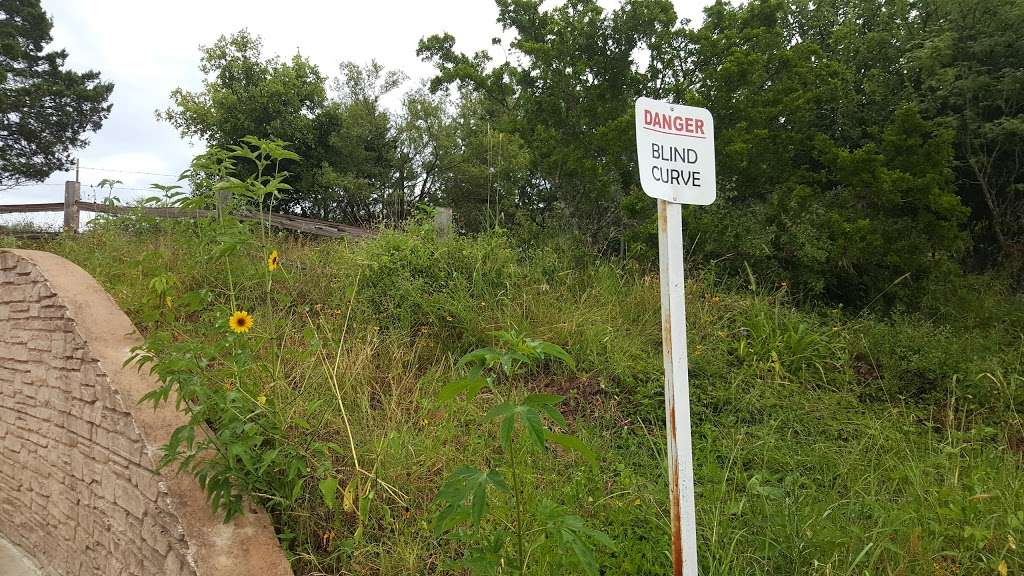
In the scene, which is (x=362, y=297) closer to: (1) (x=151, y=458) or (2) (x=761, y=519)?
(1) (x=151, y=458)

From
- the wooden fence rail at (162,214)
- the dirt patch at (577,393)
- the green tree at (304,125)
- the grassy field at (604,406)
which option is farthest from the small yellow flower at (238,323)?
the green tree at (304,125)

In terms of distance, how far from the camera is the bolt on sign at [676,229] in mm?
1654

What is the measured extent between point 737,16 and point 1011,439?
17.5 feet

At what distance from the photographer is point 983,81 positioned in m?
6.51

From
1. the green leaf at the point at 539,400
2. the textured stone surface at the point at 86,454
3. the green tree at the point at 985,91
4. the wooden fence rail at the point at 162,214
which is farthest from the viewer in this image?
the green tree at the point at 985,91

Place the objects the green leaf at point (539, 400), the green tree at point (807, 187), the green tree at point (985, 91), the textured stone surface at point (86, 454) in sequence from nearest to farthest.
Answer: the green leaf at point (539, 400) < the textured stone surface at point (86, 454) < the green tree at point (807, 187) < the green tree at point (985, 91)

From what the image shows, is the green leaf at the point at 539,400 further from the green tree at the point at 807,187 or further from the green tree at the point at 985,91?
the green tree at the point at 985,91

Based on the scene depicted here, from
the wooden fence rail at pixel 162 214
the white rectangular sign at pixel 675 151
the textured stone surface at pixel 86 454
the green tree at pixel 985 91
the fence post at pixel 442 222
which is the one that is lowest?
the textured stone surface at pixel 86 454

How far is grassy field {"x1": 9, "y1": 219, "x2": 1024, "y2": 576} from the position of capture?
2174 mm

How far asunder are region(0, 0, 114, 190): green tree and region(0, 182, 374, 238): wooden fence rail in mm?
12070

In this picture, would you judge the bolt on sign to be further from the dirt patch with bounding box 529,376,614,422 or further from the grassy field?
the dirt patch with bounding box 529,376,614,422

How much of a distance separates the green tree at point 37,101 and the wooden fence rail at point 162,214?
39.6 ft

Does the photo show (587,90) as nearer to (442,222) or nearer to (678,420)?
(442,222)

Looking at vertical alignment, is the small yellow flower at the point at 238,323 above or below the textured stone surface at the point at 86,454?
above
